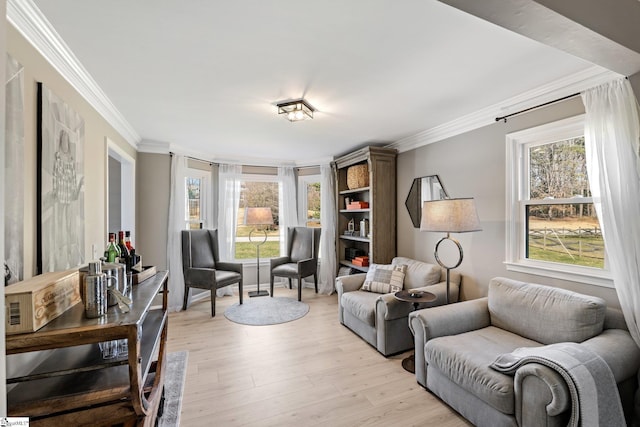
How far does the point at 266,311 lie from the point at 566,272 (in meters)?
3.38

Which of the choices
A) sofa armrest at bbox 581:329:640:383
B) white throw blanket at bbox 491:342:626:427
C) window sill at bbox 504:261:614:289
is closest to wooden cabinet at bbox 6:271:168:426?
white throw blanket at bbox 491:342:626:427

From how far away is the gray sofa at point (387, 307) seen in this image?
2.79 metres

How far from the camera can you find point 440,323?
7.54 ft

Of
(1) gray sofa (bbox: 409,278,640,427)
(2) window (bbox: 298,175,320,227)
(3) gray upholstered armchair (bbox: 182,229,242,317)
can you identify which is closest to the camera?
(1) gray sofa (bbox: 409,278,640,427)

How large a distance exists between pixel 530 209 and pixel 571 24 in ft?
5.81

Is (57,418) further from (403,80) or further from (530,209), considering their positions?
(530,209)

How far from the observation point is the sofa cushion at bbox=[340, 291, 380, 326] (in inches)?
116

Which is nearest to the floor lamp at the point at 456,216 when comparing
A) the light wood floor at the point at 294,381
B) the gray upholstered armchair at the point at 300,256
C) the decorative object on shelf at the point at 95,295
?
the light wood floor at the point at 294,381

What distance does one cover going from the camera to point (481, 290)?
2953 mm

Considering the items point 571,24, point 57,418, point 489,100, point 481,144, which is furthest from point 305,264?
point 571,24

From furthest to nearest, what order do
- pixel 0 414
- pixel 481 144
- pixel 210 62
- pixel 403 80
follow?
pixel 481 144 < pixel 403 80 < pixel 210 62 < pixel 0 414

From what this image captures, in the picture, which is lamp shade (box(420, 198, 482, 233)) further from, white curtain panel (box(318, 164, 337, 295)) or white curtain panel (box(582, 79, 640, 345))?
white curtain panel (box(318, 164, 337, 295))

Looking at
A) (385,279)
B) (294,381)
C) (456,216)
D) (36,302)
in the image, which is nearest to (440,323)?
(456,216)

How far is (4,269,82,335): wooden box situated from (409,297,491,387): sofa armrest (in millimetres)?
2265
